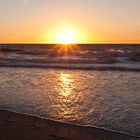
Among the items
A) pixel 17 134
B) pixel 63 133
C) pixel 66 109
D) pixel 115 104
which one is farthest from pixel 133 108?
pixel 17 134

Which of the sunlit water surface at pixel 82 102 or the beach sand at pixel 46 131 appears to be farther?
the sunlit water surface at pixel 82 102

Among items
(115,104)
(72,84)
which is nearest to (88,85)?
(72,84)

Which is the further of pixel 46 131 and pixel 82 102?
pixel 82 102

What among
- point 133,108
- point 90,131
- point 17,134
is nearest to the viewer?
point 17,134

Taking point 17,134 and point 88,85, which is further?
point 88,85

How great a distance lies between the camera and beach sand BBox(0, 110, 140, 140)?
17.3 ft

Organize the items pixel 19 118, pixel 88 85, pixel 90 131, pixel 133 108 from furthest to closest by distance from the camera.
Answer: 1. pixel 88 85
2. pixel 133 108
3. pixel 19 118
4. pixel 90 131

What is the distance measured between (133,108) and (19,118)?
2.59 metres

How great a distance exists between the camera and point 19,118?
643 cm

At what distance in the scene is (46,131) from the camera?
18.4ft

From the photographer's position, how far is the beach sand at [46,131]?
17.3 feet

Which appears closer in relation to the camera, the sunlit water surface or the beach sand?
the beach sand

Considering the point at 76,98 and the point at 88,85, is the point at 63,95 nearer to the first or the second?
the point at 76,98

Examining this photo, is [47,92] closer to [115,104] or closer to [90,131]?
[115,104]
